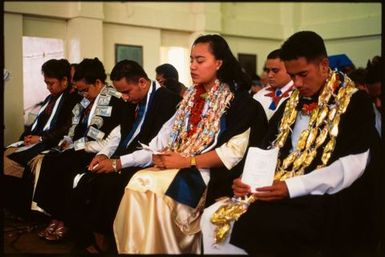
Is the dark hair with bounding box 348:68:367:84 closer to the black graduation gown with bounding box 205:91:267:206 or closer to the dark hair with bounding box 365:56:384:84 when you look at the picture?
the dark hair with bounding box 365:56:384:84

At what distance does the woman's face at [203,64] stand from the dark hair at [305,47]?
55cm

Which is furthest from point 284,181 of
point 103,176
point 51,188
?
point 51,188

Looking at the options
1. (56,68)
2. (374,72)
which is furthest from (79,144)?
(374,72)

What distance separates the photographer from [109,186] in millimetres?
2881

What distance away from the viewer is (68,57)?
3.55 meters

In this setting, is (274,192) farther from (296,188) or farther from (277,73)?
(277,73)

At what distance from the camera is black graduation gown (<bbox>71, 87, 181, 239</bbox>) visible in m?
2.86

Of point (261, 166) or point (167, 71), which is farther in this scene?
point (167, 71)

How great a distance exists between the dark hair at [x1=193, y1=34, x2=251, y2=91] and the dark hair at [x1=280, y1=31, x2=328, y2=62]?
1.69 feet

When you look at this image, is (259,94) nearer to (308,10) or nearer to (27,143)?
(308,10)

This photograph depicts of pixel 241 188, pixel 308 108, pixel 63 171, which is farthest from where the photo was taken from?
pixel 63 171

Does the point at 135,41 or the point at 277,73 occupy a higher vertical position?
the point at 135,41

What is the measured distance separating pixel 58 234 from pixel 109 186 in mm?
868

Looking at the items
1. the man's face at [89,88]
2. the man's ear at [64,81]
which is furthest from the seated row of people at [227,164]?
the man's ear at [64,81]
